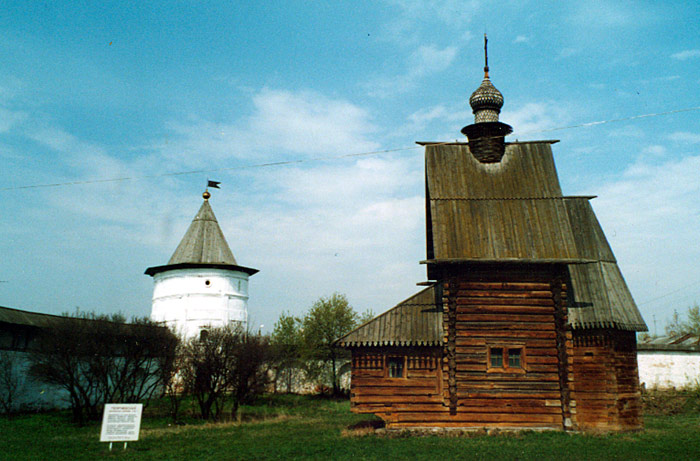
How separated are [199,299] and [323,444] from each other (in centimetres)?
2282

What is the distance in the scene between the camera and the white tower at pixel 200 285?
119ft

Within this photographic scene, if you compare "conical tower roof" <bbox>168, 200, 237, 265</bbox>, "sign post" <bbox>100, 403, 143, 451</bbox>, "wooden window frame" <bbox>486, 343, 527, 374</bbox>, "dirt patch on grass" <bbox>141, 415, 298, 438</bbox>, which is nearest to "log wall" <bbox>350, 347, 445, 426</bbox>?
"wooden window frame" <bbox>486, 343, 527, 374</bbox>

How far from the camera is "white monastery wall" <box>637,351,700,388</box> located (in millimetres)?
31516

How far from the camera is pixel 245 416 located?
1008 inches

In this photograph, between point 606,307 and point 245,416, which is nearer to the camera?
point 606,307

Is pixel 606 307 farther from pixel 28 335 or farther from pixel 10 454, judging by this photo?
pixel 28 335

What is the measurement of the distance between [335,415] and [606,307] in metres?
13.8

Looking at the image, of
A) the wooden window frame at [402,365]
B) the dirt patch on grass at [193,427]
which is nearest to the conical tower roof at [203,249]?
the dirt patch on grass at [193,427]

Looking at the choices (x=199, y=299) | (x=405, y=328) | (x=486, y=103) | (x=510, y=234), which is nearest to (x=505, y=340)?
(x=405, y=328)

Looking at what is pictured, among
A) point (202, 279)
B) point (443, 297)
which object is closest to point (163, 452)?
point (443, 297)

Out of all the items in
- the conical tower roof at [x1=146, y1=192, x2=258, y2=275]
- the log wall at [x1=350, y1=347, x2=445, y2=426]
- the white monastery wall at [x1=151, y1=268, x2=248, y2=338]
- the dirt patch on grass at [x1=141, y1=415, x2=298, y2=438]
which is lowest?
the dirt patch on grass at [x1=141, y1=415, x2=298, y2=438]

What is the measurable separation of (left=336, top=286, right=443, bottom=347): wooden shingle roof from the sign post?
21.2ft

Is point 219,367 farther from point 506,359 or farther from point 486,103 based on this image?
point 486,103

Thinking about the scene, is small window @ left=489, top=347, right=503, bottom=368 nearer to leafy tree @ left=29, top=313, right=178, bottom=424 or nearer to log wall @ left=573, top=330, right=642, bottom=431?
log wall @ left=573, top=330, right=642, bottom=431
